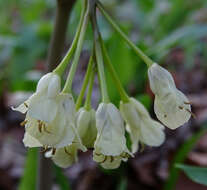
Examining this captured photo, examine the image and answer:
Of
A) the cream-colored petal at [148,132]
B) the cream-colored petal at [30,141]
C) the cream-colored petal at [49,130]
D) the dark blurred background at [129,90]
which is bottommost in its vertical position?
the dark blurred background at [129,90]

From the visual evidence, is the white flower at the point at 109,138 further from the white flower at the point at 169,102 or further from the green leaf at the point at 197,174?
the green leaf at the point at 197,174

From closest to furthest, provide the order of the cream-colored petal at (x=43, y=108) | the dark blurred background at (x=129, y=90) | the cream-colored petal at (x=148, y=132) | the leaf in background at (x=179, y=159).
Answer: the cream-colored petal at (x=43, y=108), the cream-colored petal at (x=148, y=132), the leaf in background at (x=179, y=159), the dark blurred background at (x=129, y=90)

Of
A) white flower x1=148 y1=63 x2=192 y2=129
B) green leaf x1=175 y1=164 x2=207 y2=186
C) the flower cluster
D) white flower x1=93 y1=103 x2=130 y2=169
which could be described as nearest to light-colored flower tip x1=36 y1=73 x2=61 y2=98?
the flower cluster

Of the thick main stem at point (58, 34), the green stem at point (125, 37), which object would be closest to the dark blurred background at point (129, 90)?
the thick main stem at point (58, 34)

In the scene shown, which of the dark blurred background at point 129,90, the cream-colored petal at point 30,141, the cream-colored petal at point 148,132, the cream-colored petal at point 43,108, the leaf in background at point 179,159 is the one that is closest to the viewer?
the cream-colored petal at point 43,108

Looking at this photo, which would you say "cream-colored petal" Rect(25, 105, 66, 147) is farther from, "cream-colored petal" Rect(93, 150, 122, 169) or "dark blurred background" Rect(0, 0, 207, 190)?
"dark blurred background" Rect(0, 0, 207, 190)

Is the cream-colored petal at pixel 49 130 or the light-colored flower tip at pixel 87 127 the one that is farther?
the light-colored flower tip at pixel 87 127

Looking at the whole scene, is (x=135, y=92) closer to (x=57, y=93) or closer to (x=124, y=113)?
(x=124, y=113)

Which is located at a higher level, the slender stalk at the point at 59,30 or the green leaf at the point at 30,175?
the slender stalk at the point at 59,30
